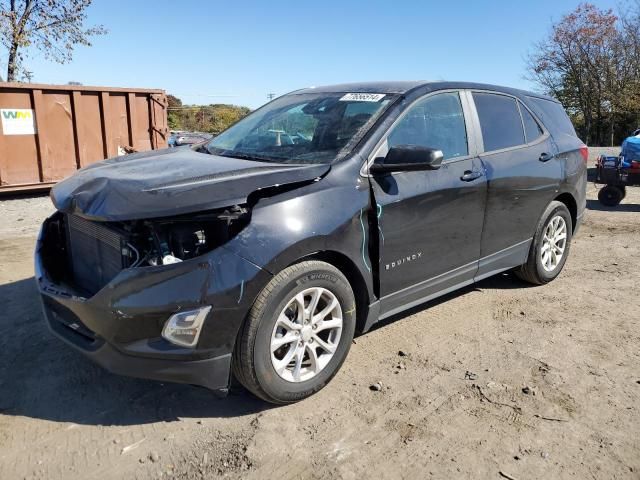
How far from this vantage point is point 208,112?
34781 millimetres

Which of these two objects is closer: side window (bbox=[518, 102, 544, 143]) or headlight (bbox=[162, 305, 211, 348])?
headlight (bbox=[162, 305, 211, 348])

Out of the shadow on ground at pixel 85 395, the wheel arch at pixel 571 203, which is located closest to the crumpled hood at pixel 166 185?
the shadow on ground at pixel 85 395

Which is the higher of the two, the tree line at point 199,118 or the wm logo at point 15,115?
the tree line at point 199,118

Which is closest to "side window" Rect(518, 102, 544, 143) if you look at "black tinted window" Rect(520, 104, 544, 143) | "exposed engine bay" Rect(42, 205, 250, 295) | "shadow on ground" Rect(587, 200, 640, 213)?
"black tinted window" Rect(520, 104, 544, 143)

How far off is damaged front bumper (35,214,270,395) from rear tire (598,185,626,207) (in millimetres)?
8859

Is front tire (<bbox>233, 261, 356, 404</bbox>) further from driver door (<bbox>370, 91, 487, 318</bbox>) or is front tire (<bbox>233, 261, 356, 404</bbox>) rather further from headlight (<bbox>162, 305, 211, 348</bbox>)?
driver door (<bbox>370, 91, 487, 318</bbox>)

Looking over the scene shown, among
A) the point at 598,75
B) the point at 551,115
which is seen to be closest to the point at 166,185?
the point at 551,115

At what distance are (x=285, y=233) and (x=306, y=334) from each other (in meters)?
0.62

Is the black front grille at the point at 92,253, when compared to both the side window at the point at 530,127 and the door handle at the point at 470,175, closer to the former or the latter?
the door handle at the point at 470,175

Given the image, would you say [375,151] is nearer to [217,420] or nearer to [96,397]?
[217,420]

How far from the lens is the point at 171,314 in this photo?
2584 millimetres

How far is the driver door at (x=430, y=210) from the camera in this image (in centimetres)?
338

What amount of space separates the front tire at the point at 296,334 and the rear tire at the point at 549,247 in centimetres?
242

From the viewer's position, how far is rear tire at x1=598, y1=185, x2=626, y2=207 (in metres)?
9.53
